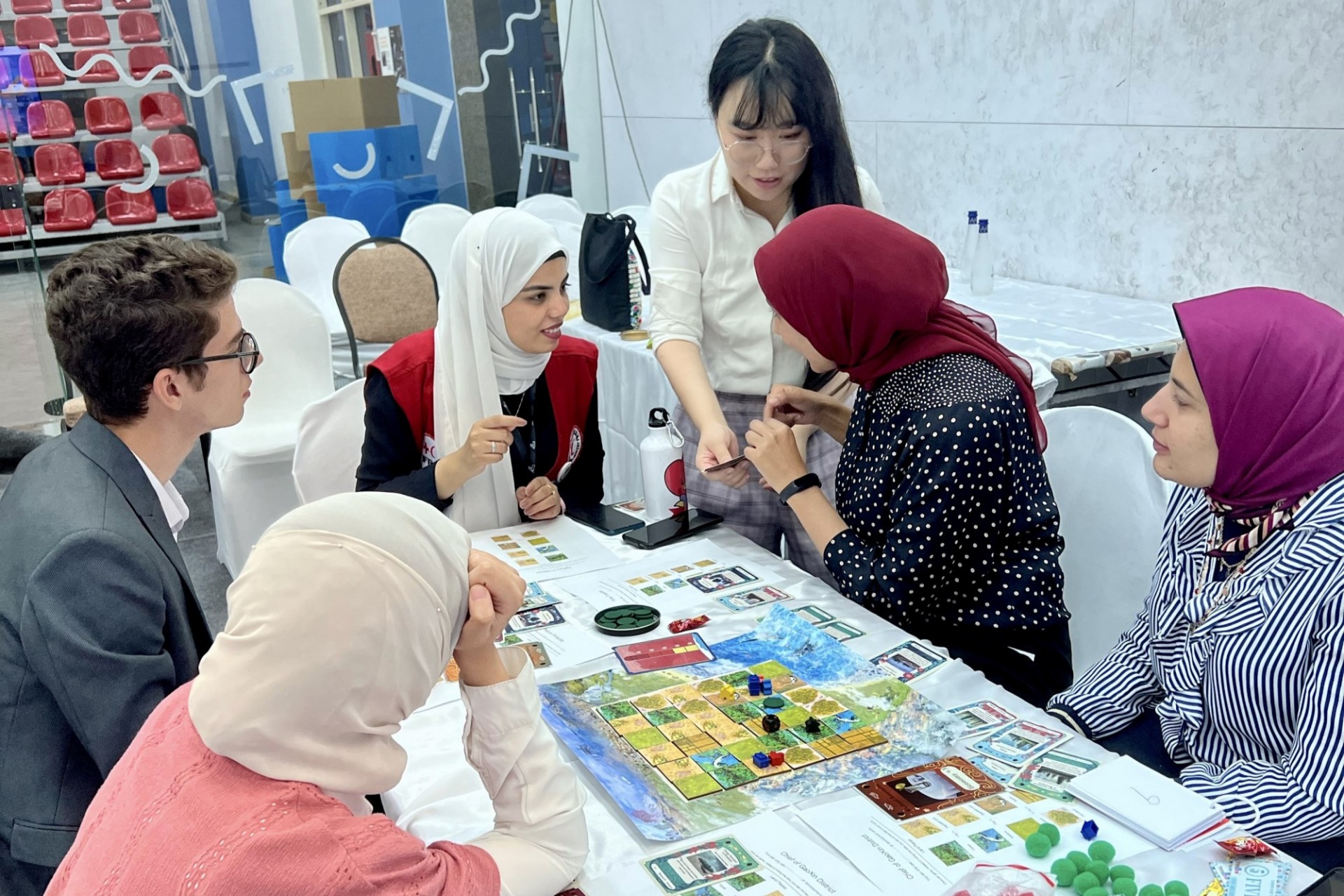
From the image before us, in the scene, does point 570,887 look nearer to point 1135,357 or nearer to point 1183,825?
point 1183,825

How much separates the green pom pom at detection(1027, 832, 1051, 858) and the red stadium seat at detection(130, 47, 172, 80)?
18.3 ft

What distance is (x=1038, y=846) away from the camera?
114cm

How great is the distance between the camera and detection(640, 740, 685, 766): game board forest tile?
4.44 ft

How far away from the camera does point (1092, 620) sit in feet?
6.95

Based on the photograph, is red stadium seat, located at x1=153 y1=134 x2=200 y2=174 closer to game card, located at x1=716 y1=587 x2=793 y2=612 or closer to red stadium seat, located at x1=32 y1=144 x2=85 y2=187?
red stadium seat, located at x1=32 y1=144 x2=85 y2=187

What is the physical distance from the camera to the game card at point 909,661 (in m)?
1.55

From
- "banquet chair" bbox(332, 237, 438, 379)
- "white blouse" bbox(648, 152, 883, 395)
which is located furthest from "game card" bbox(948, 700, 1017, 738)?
"banquet chair" bbox(332, 237, 438, 379)

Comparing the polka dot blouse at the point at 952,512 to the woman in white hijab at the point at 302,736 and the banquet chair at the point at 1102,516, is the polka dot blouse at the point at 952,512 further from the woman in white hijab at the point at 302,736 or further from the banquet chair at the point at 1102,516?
the woman in white hijab at the point at 302,736

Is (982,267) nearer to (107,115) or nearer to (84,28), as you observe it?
(107,115)

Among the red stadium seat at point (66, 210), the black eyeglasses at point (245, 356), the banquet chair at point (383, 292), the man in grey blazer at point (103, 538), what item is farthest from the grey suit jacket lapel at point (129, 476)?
the red stadium seat at point (66, 210)

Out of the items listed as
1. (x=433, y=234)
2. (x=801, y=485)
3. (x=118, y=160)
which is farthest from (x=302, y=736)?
(x=118, y=160)

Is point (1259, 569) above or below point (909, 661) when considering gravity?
above

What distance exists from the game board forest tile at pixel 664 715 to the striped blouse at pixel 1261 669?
0.71 meters

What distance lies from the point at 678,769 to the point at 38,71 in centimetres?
525
